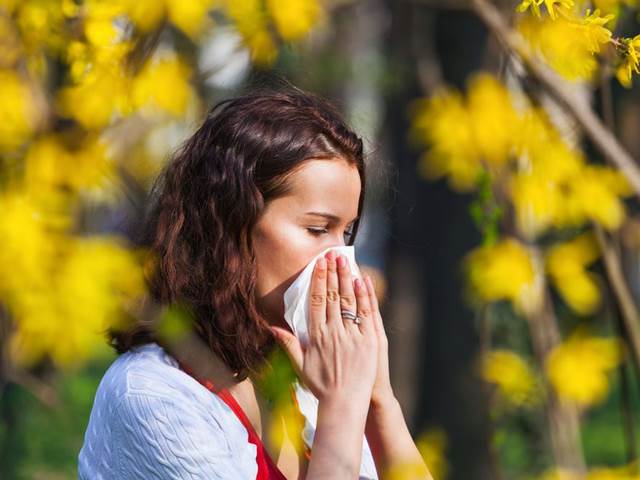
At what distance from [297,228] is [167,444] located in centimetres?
44

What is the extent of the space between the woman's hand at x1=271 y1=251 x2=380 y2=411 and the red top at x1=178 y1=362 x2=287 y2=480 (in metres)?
0.12

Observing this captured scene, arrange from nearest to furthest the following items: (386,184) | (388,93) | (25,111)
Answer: (386,184) → (25,111) → (388,93)

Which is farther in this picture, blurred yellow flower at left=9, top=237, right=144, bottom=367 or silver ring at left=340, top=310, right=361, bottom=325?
blurred yellow flower at left=9, top=237, right=144, bottom=367

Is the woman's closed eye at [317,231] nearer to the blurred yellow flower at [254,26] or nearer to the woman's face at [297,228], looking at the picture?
the woman's face at [297,228]

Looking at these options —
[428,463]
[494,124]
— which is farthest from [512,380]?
[494,124]

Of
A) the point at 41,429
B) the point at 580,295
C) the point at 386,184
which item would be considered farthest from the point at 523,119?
A: the point at 41,429

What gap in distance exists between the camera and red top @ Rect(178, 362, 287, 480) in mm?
2102

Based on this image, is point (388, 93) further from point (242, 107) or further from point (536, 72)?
point (242, 107)

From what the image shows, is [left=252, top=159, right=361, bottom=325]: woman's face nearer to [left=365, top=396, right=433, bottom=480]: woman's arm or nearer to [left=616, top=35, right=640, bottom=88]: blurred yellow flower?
[left=365, top=396, right=433, bottom=480]: woman's arm

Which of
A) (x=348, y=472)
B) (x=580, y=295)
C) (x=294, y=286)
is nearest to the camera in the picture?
(x=348, y=472)

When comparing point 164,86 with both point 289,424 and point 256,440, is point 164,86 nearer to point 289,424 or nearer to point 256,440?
point 289,424

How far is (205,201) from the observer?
2.29 metres

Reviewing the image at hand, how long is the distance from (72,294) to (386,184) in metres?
1.54

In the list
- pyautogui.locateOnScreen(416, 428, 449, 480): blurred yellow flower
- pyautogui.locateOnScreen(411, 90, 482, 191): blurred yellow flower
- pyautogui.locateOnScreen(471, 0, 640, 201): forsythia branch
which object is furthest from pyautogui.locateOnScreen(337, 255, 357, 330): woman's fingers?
pyautogui.locateOnScreen(416, 428, 449, 480): blurred yellow flower
